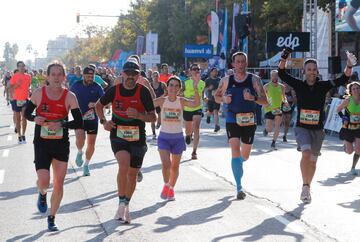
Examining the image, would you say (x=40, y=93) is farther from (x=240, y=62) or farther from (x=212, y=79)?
(x=212, y=79)

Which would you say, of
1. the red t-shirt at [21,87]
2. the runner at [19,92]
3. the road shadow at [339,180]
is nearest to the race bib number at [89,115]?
the road shadow at [339,180]

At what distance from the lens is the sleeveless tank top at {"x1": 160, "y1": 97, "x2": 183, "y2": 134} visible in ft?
30.7

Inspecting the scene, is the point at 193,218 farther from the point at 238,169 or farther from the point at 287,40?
the point at 287,40

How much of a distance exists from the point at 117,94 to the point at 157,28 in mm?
56952

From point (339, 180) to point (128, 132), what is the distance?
490cm

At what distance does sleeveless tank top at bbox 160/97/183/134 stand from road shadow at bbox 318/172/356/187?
9.19 ft

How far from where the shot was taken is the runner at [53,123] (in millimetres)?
7211

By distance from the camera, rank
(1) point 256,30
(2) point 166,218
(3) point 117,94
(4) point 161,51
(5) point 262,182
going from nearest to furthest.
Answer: (3) point 117,94, (2) point 166,218, (5) point 262,182, (1) point 256,30, (4) point 161,51

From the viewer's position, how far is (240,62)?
928 centimetres

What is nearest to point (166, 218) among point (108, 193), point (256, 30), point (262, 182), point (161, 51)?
point (108, 193)

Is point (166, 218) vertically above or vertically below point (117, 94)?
below

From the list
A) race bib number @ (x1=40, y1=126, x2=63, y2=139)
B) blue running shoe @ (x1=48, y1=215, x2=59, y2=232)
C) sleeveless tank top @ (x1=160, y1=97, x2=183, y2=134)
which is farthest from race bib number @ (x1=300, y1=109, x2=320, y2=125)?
blue running shoe @ (x1=48, y1=215, x2=59, y2=232)

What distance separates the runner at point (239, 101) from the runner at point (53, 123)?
2.70m

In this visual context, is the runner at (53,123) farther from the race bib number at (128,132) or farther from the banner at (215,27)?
the banner at (215,27)
